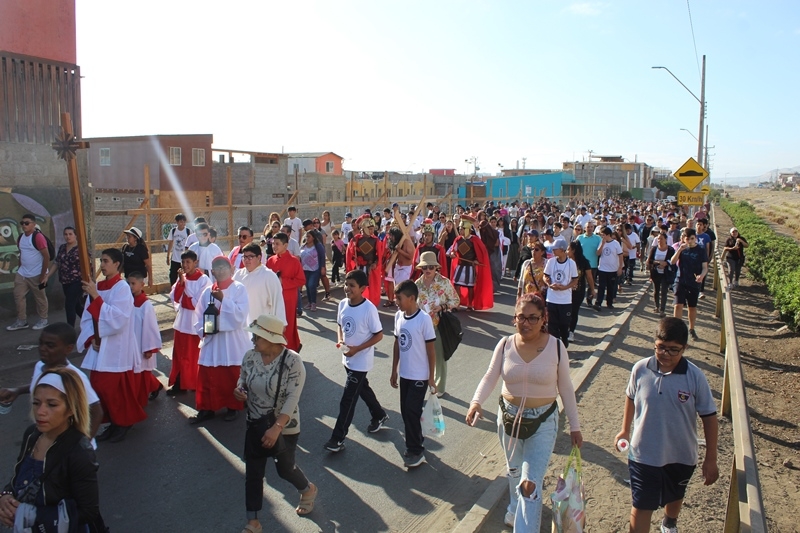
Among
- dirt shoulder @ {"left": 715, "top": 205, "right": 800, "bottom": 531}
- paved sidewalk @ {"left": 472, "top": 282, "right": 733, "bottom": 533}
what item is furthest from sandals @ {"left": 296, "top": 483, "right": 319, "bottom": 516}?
dirt shoulder @ {"left": 715, "top": 205, "right": 800, "bottom": 531}

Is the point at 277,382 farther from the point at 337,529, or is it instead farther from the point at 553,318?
the point at 553,318

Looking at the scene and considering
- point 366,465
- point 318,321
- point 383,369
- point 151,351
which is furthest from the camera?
point 318,321

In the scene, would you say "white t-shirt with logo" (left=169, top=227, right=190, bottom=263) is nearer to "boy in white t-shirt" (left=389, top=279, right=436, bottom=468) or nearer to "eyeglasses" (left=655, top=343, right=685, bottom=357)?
"boy in white t-shirt" (left=389, top=279, right=436, bottom=468)

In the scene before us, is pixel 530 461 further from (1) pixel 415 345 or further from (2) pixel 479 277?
(2) pixel 479 277

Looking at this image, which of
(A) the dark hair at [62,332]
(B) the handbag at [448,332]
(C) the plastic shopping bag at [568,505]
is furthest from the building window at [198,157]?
(C) the plastic shopping bag at [568,505]

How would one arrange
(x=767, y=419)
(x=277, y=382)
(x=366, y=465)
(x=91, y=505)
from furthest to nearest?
(x=767, y=419) < (x=366, y=465) < (x=277, y=382) < (x=91, y=505)

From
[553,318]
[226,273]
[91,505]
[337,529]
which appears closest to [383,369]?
[553,318]

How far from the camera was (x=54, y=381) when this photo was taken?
3160mm

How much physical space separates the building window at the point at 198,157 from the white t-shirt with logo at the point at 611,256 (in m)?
31.7

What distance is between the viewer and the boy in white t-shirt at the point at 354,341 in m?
5.70

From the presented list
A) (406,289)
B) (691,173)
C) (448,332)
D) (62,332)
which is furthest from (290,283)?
(691,173)

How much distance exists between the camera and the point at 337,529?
15.0 feet

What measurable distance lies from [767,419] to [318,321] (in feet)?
23.2

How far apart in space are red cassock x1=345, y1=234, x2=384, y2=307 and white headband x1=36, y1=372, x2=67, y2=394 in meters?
8.80
